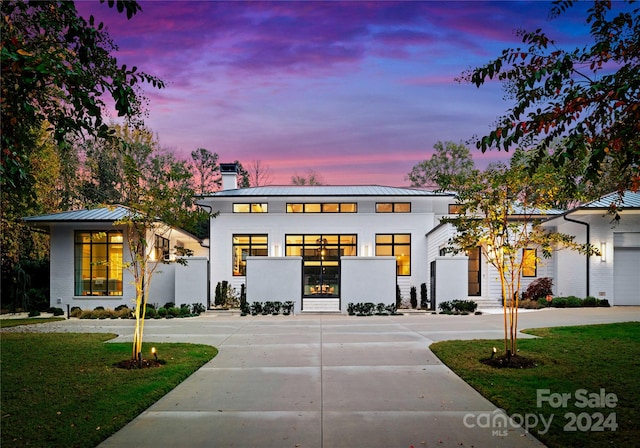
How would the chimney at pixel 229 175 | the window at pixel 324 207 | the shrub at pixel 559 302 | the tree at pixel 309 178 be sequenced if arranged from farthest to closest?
the tree at pixel 309 178
the chimney at pixel 229 175
the window at pixel 324 207
the shrub at pixel 559 302

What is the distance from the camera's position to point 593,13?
5.30 metres

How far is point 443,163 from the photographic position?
4738cm

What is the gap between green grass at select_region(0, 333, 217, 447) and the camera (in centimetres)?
555

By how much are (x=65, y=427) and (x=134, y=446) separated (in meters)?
1.03

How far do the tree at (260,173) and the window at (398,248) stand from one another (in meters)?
25.5

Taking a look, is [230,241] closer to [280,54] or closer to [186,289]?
[186,289]

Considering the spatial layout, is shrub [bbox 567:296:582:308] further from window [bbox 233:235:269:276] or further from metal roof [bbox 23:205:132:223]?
metal roof [bbox 23:205:132:223]

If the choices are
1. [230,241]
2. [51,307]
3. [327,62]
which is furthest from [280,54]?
[51,307]

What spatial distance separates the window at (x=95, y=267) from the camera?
21.5 metres

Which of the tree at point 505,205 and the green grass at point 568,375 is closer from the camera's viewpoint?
the green grass at point 568,375

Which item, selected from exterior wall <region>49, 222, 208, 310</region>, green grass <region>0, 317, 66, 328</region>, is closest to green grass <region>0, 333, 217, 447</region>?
green grass <region>0, 317, 66, 328</region>

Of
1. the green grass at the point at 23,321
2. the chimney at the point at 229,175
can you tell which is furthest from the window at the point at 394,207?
the green grass at the point at 23,321

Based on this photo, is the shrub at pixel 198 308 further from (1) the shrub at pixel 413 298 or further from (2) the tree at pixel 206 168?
(2) the tree at pixel 206 168

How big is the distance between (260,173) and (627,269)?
35.1 metres
